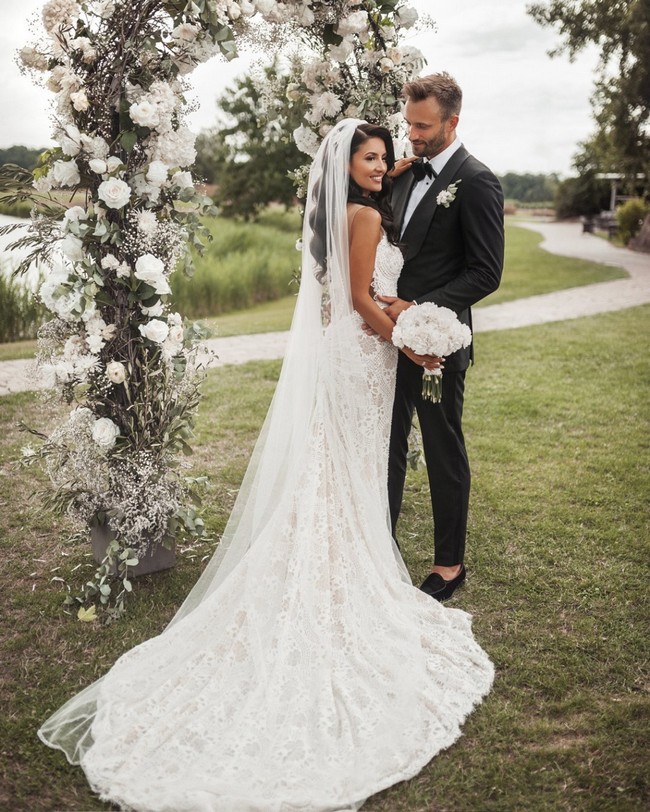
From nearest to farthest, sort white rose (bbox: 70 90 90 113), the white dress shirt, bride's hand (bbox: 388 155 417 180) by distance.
Answer: white rose (bbox: 70 90 90 113) → the white dress shirt → bride's hand (bbox: 388 155 417 180)

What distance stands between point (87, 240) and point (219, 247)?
14279 mm

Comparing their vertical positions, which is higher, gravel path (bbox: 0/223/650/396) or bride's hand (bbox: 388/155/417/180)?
bride's hand (bbox: 388/155/417/180)

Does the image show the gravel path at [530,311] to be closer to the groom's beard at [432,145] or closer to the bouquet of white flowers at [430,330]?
the bouquet of white flowers at [430,330]

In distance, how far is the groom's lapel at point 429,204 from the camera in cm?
350

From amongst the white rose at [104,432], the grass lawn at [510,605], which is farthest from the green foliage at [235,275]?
the white rose at [104,432]

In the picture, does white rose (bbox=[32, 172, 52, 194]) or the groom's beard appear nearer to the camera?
white rose (bbox=[32, 172, 52, 194])

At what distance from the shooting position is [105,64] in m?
3.30

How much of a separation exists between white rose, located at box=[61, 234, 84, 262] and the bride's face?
1.29 meters

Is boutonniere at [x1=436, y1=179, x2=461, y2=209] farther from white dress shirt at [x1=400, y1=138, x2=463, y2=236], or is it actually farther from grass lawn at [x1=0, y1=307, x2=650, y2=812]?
grass lawn at [x1=0, y1=307, x2=650, y2=812]

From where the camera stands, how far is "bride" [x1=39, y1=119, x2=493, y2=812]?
2.59m

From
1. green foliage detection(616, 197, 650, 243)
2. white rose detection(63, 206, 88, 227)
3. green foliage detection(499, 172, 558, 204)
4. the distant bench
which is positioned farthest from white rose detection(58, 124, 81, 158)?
green foliage detection(499, 172, 558, 204)

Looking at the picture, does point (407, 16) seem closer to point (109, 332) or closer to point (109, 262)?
point (109, 262)

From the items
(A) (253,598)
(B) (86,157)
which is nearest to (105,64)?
(B) (86,157)

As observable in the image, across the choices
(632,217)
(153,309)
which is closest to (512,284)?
(632,217)
